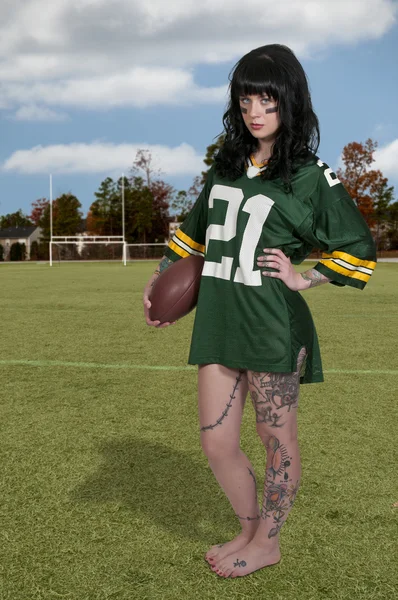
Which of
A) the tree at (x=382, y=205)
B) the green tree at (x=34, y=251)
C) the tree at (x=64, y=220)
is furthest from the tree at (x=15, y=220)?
the tree at (x=382, y=205)

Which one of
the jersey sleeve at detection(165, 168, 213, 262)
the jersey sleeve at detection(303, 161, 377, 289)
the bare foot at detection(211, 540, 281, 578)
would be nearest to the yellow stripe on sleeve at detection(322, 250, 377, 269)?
the jersey sleeve at detection(303, 161, 377, 289)

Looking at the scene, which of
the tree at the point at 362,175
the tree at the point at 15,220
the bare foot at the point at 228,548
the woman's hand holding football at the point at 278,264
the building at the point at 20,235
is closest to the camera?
the woman's hand holding football at the point at 278,264

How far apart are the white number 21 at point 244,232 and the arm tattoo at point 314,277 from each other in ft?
0.60

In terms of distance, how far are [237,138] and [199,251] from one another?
0.51 meters

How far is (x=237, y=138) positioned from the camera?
255 centimetres

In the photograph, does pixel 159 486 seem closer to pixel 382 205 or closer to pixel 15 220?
pixel 382 205

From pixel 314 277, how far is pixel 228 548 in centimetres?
109

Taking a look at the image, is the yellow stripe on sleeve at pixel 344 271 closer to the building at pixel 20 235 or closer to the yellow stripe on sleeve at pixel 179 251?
the yellow stripe on sleeve at pixel 179 251

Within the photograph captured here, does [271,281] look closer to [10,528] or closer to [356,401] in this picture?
[10,528]

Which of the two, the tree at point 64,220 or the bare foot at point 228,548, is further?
the tree at point 64,220

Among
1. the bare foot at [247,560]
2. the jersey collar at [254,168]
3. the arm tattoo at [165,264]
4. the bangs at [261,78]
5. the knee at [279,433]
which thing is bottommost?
the bare foot at [247,560]

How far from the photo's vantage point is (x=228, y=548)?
265cm

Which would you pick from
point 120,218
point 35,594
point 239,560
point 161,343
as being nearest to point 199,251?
point 239,560

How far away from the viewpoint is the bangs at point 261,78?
94.9 inches
